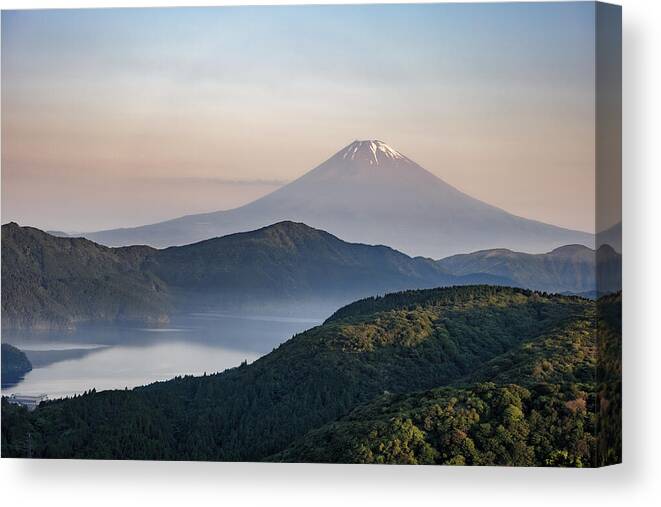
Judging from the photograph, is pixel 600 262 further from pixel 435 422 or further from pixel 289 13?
pixel 289 13

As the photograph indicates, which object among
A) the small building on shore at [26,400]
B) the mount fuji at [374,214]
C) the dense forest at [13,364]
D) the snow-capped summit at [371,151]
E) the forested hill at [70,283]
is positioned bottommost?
the small building on shore at [26,400]

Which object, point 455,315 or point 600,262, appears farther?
point 455,315

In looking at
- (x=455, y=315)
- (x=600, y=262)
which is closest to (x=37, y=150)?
(x=455, y=315)

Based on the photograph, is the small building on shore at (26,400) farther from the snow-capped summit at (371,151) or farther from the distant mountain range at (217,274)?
the snow-capped summit at (371,151)

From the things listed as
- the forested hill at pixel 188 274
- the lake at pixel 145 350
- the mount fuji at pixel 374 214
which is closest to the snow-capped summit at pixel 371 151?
the mount fuji at pixel 374 214

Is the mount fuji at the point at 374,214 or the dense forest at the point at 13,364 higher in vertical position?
the mount fuji at the point at 374,214

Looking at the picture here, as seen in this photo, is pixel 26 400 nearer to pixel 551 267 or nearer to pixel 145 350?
pixel 145 350

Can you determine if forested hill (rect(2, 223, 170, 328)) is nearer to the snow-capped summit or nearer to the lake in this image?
the lake
